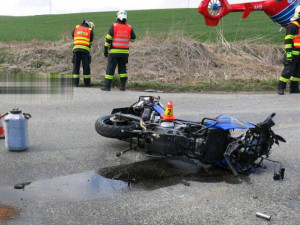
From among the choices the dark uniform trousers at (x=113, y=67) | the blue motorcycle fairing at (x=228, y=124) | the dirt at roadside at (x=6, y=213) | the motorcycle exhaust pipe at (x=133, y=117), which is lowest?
the dirt at roadside at (x=6, y=213)

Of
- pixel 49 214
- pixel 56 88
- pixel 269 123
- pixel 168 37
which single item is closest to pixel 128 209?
pixel 49 214

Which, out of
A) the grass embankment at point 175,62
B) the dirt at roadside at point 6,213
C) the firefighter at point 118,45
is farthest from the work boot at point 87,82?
the dirt at roadside at point 6,213

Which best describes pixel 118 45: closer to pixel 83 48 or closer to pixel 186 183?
pixel 83 48

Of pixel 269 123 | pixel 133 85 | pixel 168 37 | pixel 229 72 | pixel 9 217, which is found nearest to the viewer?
pixel 9 217

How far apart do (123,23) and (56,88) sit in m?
2.56

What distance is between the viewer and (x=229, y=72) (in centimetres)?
1398

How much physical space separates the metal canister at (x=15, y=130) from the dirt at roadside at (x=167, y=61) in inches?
298

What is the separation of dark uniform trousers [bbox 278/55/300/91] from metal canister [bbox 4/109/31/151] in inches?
313

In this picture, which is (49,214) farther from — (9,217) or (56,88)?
(56,88)

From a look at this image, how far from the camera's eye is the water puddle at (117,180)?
419 centimetres

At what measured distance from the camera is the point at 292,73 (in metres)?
11.4

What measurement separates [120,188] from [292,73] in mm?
8469

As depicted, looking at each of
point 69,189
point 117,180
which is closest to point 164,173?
point 117,180

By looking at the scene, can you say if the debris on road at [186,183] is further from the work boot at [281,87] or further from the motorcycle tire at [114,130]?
the work boot at [281,87]
